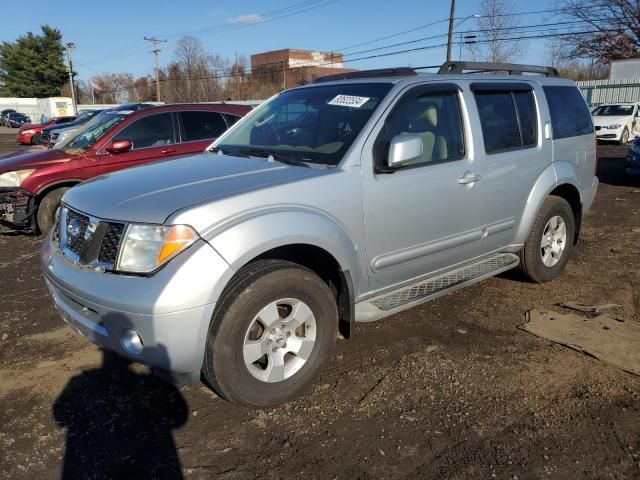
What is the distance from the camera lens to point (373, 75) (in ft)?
13.9

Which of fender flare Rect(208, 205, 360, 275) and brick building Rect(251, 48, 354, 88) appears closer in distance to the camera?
fender flare Rect(208, 205, 360, 275)

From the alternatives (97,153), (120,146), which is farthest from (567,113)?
(97,153)

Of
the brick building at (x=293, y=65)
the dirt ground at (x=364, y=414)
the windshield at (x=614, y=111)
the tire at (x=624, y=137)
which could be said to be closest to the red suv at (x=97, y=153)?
the dirt ground at (x=364, y=414)

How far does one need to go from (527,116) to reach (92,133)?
5964 millimetres

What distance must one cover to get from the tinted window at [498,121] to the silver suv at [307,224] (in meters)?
0.01

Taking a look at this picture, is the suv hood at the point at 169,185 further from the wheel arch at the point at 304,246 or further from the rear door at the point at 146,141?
the rear door at the point at 146,141

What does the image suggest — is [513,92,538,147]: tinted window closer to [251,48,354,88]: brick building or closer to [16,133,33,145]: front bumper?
[16,133,33,145]: front bumper

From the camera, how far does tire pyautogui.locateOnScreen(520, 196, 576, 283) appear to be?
4605 mm

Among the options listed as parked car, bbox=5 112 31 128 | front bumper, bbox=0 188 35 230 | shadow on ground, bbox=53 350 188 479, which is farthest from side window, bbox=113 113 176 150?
parked car, bbox=5 112 31 128

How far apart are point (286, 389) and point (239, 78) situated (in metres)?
65.0

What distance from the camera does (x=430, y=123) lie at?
3756 millimetres

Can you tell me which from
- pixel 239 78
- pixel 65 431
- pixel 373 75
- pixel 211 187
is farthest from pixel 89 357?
pixel 239 78

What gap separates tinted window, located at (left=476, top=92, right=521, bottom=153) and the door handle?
29 cm

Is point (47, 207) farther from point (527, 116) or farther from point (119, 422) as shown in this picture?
point (527, 116)
